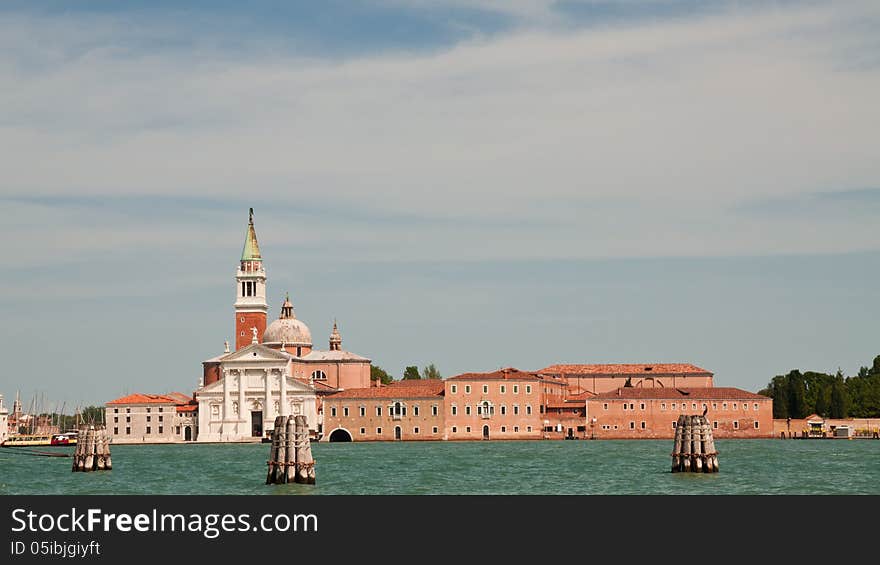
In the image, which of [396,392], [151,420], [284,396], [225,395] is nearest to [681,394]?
[396,392]

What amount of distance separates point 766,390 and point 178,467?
67.5 meters

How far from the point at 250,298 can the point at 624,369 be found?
82.1 feet

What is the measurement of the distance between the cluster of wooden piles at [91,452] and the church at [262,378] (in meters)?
40.9

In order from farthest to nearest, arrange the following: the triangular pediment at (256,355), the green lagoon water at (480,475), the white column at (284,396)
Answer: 1. the triangular pediment at (256,355)
2. the white column at (284,396)
3. the green lagoon water at (480,475)

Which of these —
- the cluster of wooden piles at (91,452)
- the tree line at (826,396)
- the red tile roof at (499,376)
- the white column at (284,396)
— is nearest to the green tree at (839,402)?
the tree line at (826,396)

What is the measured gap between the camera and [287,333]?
103m

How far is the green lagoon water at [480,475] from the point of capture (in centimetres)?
3619

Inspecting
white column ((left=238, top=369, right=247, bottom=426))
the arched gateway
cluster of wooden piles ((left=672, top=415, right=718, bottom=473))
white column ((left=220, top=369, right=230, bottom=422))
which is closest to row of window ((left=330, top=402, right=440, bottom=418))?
the arched gateway

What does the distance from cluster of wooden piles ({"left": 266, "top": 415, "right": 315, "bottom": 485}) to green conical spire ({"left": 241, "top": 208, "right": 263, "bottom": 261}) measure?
71.1 metres

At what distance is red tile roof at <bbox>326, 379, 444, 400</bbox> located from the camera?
3599 inches

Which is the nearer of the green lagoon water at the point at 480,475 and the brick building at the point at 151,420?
the green lagoon water at the point at 480,475

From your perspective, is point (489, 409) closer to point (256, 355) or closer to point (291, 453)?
point (256, 355)

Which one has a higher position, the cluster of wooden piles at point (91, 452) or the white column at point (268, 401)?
the white column at point (268, 401)

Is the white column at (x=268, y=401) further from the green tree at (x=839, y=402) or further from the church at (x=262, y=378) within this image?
the green tree at (x=839, y=402)
